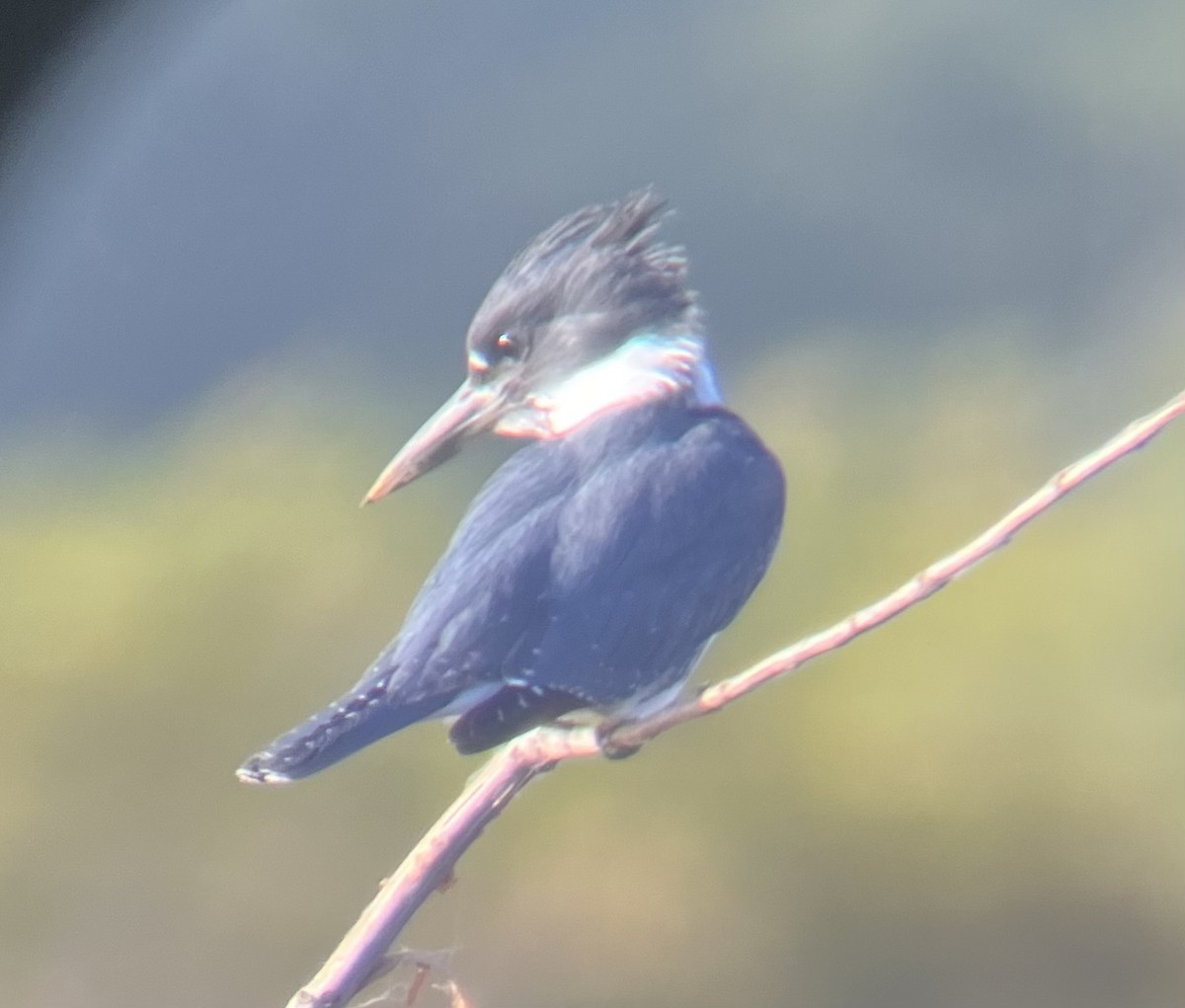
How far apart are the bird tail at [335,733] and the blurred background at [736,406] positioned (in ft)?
0.13

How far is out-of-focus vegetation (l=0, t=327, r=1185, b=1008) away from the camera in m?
1.66

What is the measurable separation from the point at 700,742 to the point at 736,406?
46 centimetres

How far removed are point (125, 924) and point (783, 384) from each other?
116 centimetres

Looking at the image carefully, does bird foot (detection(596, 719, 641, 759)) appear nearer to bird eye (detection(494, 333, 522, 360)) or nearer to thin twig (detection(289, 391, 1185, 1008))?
thin twig (detection(289, 391, 1185, 1008))

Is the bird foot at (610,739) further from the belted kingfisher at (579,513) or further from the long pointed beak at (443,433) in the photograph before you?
the long pointed beak at (443,433)

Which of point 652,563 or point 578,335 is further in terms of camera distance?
point 578,335

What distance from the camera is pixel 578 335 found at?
1807mm

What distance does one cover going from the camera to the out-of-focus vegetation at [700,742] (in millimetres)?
1655

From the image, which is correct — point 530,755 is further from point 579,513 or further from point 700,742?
point 579,513

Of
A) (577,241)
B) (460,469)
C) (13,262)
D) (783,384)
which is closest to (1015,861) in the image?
(783,384)

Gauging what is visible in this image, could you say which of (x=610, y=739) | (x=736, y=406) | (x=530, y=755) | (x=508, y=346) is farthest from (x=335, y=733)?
(x=736, y=406)

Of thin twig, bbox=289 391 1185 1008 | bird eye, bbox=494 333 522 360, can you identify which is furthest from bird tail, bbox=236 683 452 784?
bird eye, bbox=494 333 522 360

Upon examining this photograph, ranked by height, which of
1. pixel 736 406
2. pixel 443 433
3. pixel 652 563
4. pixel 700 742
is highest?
pixel 443 433

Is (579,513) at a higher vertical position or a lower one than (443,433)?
lower
